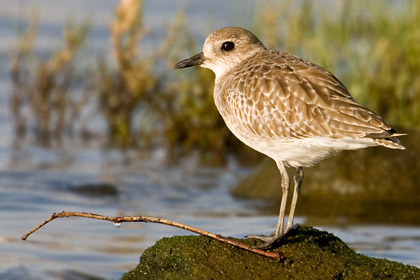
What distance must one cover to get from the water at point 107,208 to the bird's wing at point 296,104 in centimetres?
188

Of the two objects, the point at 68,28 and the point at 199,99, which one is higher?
the point at 68,28

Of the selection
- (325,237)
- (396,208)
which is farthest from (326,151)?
(396,208)

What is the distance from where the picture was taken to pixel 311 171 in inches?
368

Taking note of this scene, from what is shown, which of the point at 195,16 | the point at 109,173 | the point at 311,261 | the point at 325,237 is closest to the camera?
the point at 311,261

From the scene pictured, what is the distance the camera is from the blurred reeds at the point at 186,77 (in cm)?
1080

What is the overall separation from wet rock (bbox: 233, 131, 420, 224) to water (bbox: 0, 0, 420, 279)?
540mm

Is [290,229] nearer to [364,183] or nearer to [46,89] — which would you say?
[364,183]

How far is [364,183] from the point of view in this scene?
363 inches

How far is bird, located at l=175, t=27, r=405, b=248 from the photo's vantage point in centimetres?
597

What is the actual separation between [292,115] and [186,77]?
522cm

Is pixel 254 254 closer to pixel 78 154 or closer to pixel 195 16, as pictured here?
pixel 78 154

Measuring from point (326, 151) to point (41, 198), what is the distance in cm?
437

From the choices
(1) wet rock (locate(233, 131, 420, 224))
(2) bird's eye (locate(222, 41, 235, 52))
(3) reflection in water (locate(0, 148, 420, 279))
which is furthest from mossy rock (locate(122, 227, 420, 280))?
(1) wet rock (locate(233, 131, 420, 224))

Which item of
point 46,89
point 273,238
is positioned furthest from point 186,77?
point 273,238
